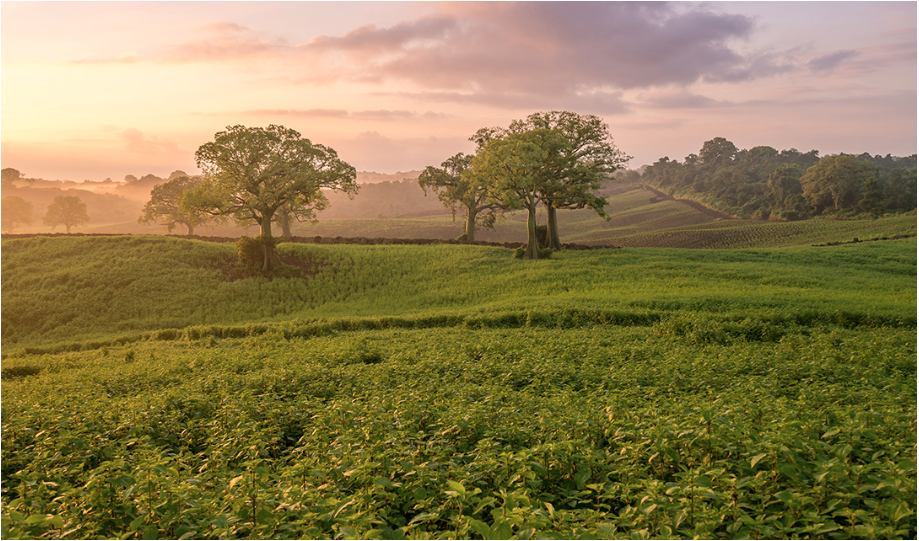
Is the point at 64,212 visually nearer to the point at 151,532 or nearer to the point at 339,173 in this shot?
the point at 339,173

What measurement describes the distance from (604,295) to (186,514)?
25.9 m

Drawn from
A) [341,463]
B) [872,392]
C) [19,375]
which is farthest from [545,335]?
[19,375]

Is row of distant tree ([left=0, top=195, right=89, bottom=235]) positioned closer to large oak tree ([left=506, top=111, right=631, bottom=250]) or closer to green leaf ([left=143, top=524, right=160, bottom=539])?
large oak tree ([left=506, top=111, right=631, bottom=250])

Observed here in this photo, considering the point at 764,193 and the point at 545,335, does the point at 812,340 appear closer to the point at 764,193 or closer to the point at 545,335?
the point at 545,335

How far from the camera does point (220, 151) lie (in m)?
41.1

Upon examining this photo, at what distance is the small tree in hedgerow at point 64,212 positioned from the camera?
9288cm

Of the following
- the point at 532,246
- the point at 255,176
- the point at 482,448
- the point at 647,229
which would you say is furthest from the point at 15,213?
the point at 482,448

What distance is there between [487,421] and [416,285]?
94.0ft

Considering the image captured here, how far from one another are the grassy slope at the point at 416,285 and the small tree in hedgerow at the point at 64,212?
2517 inches

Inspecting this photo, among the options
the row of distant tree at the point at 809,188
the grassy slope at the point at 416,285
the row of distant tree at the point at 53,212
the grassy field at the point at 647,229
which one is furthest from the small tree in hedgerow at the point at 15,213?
the row of distant tree at the point at 809,188

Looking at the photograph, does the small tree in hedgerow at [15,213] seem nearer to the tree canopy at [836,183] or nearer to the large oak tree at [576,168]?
the large oak tree at [576,168]

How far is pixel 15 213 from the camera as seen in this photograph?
9244 cm

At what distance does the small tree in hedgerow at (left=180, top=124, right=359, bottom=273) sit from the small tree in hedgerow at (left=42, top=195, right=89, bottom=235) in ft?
238

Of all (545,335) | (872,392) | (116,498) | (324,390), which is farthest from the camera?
(545,335)
